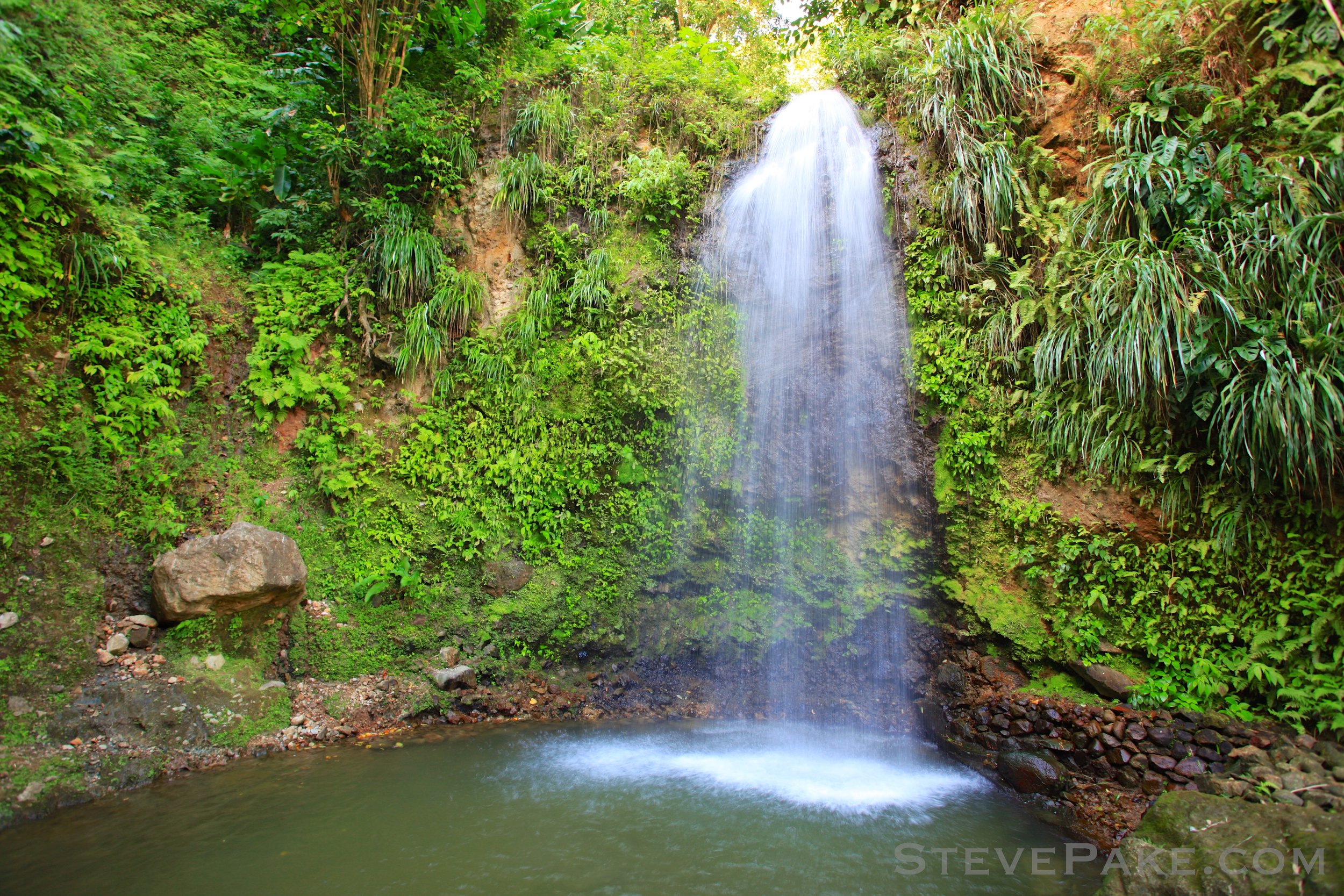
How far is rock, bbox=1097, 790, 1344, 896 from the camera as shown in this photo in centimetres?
274

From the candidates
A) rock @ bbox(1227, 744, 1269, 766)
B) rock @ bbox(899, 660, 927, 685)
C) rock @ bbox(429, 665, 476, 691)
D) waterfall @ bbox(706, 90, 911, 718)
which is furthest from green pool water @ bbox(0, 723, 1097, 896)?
waterfall @ bbox(706, 90, 911, 718)

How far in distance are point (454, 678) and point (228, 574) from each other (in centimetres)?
215

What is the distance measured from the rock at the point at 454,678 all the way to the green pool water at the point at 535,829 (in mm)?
577

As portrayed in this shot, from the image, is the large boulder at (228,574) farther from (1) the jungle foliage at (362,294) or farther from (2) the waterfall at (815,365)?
(2) the waterfall at (815,365)

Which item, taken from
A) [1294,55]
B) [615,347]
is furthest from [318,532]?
[1294,55]

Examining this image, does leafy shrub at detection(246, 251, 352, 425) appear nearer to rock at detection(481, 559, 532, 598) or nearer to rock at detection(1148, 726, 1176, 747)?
rock at detection(481, 559, 532, 598)

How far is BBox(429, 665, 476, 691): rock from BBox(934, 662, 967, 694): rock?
15.1ft

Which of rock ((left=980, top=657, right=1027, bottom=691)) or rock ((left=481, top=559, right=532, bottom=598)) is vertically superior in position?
rock ((left=481, top=559, right=532, bottom=598))

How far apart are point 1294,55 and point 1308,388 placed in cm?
287

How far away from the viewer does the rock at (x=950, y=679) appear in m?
5.53

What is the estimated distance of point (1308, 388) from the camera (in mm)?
3977

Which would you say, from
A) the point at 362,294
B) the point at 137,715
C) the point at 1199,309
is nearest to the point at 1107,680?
the point at 1199,309

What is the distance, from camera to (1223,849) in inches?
117

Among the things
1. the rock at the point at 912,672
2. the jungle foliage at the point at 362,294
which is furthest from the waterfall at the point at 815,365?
the jungle foliage at the point at 362,294
